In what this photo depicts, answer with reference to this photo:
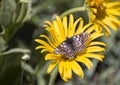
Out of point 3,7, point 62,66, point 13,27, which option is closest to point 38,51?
point 13,27

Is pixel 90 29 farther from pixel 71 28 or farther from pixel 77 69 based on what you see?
pixel 77 69

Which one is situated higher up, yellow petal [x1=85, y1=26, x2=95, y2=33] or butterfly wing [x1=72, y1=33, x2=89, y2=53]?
yellow petal [x1=85, y1=26, x2=95, y2=33]

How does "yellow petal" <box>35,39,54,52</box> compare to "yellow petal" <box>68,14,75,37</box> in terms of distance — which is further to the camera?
"yellow petal" <box>68,14,75,37</box>

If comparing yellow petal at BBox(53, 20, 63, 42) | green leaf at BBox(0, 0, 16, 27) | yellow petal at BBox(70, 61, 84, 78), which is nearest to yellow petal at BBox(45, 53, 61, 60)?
yellow petal at BBox(70, 61, 84, 78)

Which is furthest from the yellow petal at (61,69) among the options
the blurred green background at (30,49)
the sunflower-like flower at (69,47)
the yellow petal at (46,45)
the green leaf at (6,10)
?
the green leaf at (6,10)

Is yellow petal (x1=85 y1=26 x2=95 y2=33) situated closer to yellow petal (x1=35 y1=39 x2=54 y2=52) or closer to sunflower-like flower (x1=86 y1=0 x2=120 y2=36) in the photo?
sunflower-like flower (x1=86 y1=0 x2=120 y2=36)

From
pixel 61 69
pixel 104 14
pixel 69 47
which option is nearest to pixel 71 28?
pixel 69 47

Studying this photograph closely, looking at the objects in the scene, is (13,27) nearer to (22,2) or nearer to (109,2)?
(22,2)
